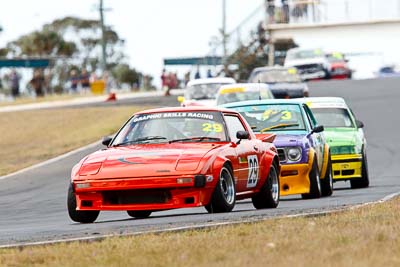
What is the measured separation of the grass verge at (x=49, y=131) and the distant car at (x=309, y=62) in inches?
655

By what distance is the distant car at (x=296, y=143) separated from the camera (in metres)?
17.7

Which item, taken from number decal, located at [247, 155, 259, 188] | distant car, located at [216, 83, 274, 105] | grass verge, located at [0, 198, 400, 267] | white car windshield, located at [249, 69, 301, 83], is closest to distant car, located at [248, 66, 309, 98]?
white car windshield, located at [249, 69, 301, 83]

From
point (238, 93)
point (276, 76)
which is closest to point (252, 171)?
point (238, 93)

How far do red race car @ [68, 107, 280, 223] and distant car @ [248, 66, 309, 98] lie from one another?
26379 mm

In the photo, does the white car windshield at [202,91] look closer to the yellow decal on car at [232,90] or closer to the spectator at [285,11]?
the yellow decal on car at [232,90]

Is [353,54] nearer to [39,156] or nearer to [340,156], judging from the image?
[39,156]

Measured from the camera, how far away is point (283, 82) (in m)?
42.6

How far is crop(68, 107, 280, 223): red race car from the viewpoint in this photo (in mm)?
13594

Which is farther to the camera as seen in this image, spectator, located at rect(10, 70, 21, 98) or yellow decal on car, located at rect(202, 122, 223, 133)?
spectator, located at rect(10, 70, 21, 98)

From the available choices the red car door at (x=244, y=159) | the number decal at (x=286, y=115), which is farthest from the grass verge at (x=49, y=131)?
the red car door at (x=244, y=159)

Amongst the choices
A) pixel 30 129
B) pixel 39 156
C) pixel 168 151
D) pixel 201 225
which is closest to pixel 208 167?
pixel 168 151

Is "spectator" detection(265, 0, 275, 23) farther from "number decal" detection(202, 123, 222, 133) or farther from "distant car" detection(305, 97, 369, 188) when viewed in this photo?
"number decal" detection(202, 123, 222, 133)

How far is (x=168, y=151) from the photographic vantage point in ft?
46.1

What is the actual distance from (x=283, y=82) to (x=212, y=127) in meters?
27.8
